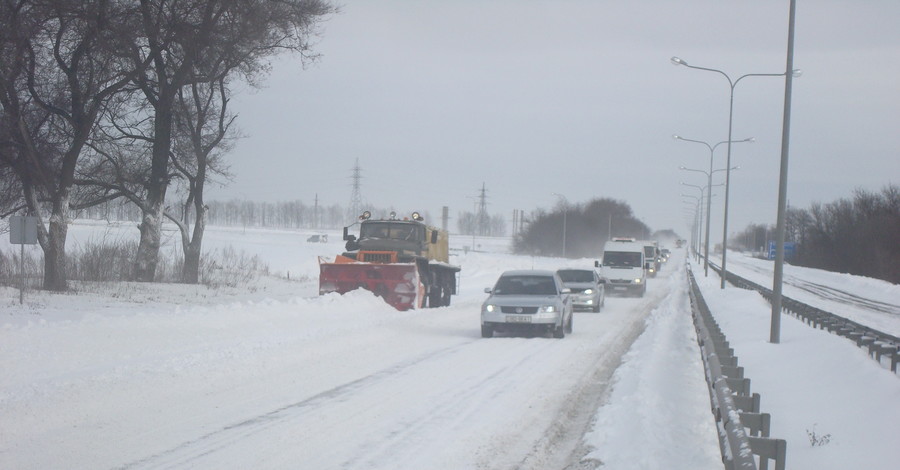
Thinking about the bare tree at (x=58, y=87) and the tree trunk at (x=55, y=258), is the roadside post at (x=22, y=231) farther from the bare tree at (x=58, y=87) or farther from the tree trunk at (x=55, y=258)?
Result: the tree trunk at (x=55, y=258)

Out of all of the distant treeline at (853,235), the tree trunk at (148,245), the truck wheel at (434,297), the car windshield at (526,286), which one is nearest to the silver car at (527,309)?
the car windshield at (526,286)

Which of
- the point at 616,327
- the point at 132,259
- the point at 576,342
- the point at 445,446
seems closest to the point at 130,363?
the point at 445,446

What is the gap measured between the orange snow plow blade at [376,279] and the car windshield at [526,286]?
4536 millimetres

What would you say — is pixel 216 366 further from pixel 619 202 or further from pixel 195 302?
pixel 619 202

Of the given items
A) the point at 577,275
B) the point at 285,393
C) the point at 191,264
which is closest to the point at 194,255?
the point at 191,264

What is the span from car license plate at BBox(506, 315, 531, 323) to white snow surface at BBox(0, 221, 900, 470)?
21.6 inches

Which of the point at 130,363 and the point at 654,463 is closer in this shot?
the point at 654,463

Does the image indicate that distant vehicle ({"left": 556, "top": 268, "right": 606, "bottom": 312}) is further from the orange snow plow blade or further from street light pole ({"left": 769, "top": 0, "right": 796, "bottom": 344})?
street light pole ({"left": 769, "top": 0, "right": 796, "bottom": 344})

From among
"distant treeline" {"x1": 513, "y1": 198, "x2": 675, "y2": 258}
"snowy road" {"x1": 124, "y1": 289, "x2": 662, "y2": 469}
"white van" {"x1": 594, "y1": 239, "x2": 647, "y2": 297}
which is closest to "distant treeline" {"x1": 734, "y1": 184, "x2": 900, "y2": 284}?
"distant treeline" {"x1": 513, "y1": 198, "x2": 675, "y2": 258}

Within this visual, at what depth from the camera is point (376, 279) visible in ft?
79.2

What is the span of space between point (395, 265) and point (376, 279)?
0.70 m

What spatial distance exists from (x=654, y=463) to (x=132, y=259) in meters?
28.2

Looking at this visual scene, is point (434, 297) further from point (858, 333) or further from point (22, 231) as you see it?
point (858, 333)

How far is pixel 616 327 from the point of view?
22.5 meters
